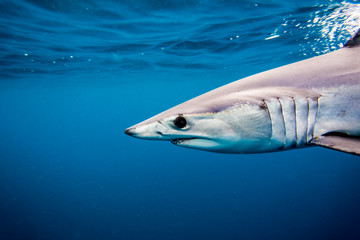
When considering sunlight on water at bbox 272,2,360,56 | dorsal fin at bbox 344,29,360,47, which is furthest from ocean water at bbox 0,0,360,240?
dorsal fin at bbox 344,29,360,47

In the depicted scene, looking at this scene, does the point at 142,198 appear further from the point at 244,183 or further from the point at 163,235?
the point at 244,183

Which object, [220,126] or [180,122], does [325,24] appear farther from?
[180,122]

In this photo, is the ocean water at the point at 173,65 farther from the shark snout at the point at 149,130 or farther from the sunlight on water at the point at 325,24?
the shark snout at the point at 149,130

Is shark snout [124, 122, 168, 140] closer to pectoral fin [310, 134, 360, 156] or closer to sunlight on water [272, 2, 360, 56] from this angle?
pectoral fin [310, 134, 360, 156]

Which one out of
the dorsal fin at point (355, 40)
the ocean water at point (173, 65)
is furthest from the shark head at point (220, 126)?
the ocean water at point (173, 65)

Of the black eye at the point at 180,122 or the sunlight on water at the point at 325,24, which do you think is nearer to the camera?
the black eye at the point at 180,122

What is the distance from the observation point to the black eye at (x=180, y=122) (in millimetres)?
1639

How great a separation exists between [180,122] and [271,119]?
A: 72 centimetres

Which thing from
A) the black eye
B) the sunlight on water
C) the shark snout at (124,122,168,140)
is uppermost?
the sunlight on water

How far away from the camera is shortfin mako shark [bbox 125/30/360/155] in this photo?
5.34 feet

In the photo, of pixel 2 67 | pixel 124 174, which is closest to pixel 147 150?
pixel 124 174

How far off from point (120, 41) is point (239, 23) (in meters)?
6.88

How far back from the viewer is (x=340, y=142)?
1480 millimetres

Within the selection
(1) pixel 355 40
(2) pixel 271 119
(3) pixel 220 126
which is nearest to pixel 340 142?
(2) pixel 271 119
